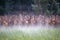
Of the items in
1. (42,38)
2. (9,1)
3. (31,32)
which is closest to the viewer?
(42,38)

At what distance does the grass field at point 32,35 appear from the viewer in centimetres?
162

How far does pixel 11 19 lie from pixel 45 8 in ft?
1.81

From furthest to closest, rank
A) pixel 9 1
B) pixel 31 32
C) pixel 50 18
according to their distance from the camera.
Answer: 1. pixel 9 1
2. pixel 50 18
3. pixel 31 32

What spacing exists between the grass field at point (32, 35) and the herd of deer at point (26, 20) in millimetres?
306

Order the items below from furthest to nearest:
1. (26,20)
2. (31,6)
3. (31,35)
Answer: (31,6) < (26,20) < (31,35)

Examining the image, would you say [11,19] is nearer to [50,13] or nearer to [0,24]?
[0,24]

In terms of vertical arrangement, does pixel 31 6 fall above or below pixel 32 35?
above

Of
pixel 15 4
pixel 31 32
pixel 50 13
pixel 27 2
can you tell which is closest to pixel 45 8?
pixel 50 13

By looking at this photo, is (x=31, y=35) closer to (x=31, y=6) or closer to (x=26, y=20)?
(x=26, y=20)

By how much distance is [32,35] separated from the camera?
167 cm

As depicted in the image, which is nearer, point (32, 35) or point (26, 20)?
point (32, 35)

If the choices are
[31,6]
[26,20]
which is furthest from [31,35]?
[31,6]

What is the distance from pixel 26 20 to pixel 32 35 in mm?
523

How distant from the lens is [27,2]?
2.31m
